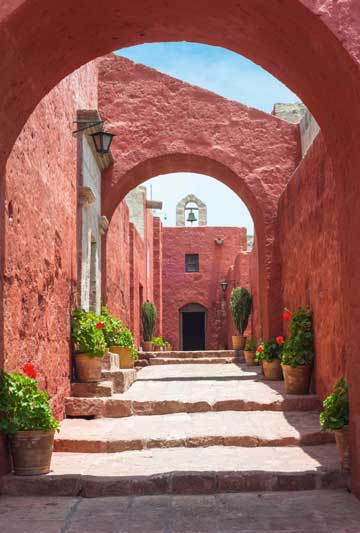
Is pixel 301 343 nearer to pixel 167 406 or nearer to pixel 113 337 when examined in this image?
pixel 167 406

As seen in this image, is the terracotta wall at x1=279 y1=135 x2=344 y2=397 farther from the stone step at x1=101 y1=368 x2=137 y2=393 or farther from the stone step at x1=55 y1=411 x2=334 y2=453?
the stone step at x1=101 y1=368 x2=137 y2=393

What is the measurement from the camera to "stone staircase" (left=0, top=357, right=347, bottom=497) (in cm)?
477

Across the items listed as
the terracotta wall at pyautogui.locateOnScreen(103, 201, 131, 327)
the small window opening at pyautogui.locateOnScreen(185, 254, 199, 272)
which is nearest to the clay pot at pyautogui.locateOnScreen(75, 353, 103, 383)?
the terracotta wall at pyautogui.locateOnScreen(103, 201, 131, 327)

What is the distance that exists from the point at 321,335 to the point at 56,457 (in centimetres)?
320

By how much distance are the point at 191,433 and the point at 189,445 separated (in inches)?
8.5

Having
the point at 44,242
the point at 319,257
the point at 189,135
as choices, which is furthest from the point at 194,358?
the point at 44,242

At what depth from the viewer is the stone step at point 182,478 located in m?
4.73

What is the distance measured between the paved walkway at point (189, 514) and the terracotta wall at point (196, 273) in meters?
22.9

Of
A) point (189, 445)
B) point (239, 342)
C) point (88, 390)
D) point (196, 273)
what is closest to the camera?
point (189, 445)

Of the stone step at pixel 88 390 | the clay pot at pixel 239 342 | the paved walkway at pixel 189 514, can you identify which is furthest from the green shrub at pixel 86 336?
the clay pot at pixel 239 342

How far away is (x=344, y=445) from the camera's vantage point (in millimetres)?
4734

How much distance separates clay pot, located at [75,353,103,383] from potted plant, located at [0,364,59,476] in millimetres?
2941

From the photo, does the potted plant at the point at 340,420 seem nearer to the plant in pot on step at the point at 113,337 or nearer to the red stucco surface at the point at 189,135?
the plant in pot on step at the point at 113,337

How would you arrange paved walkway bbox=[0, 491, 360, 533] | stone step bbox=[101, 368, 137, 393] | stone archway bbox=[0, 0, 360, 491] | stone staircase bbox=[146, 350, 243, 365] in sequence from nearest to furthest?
paved walkway bbox=[0, 491, 360, 533]
stone archway bbox=[0, 0, 360, 491]
stone step bbox=[101, 368, 137, 393]
stone staircase bbox=[146, 350, 243, 365]
